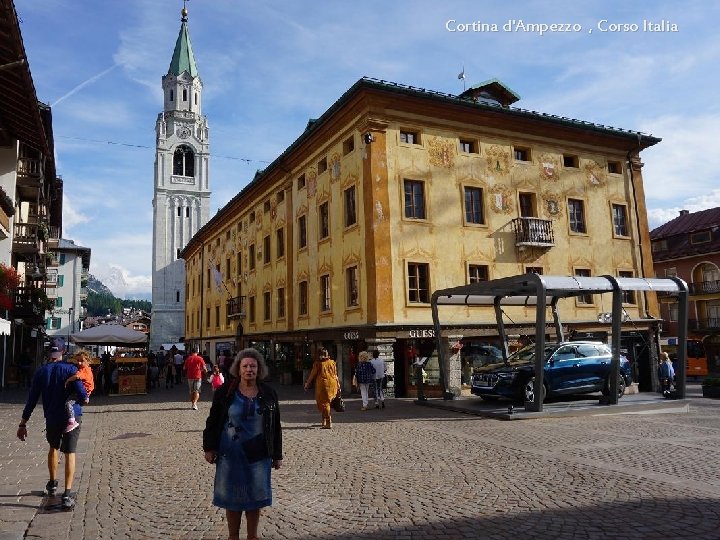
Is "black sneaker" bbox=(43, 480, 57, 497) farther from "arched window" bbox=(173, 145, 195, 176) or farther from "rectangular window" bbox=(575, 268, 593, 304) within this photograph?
"arched window" bbox=(173, 145, 195, 176)

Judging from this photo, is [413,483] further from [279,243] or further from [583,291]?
[279,243]

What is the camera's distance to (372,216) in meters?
20.4

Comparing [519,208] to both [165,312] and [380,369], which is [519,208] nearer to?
[380,369]

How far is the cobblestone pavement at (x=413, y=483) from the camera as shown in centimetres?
577

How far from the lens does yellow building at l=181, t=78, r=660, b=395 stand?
20797 millimetres

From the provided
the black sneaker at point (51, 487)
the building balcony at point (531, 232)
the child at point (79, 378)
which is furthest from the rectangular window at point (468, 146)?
the black sneaker at point (51, 487)

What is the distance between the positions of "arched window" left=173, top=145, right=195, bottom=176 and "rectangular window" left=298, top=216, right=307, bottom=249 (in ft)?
176

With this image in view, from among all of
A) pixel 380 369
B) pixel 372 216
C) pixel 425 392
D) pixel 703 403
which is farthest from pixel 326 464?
pixel 703 403

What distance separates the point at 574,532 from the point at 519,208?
19460 millimetres

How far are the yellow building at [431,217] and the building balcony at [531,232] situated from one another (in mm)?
58

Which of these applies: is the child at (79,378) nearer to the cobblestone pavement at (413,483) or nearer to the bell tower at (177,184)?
the cobblestone pavement at (413,483)

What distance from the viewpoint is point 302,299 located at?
2673cm

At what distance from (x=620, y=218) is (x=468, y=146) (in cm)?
885

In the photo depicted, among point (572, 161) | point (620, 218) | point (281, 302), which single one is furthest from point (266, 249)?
point (620, 218)
